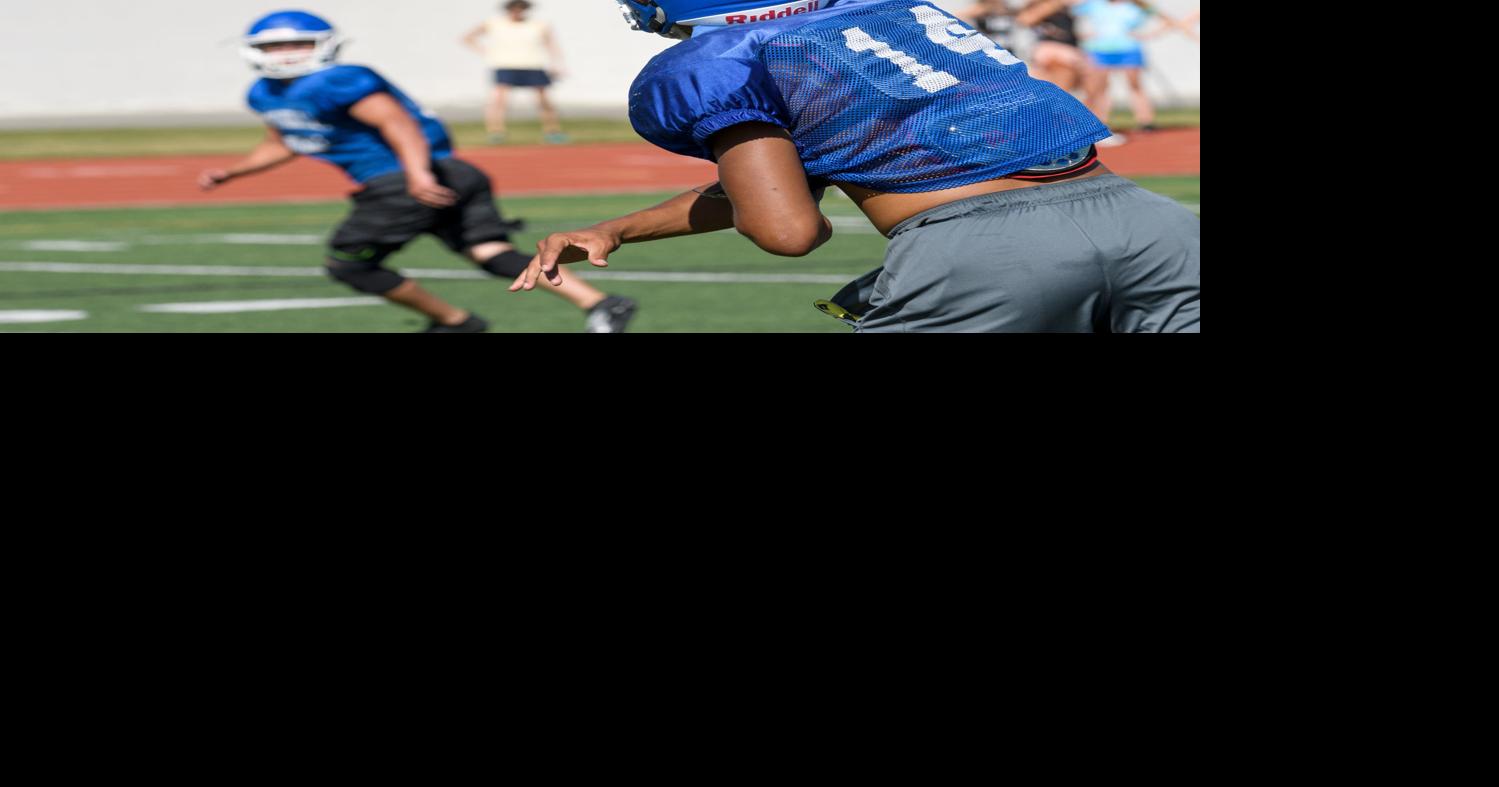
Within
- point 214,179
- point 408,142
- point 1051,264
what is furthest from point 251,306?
point 1051,264

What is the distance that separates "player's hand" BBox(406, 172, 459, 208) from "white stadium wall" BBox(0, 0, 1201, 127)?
23.3m

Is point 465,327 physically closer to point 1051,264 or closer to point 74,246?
point 1051,264

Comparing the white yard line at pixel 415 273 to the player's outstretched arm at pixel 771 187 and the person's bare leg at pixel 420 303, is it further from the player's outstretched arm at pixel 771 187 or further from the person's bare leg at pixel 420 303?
the player's outstretched arm at pixel 771 187

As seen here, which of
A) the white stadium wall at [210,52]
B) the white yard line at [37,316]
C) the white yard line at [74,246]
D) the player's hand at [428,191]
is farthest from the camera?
the white stadium wall at [210,52]

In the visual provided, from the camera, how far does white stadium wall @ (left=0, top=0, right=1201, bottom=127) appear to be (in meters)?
30.6

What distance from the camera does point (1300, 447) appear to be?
311cm

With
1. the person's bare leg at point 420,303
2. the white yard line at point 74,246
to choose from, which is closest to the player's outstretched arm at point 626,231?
the person's bare leg at point 420,303

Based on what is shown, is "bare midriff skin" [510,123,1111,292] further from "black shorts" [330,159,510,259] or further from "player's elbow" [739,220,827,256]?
"black shorts" [330,159,510,259]

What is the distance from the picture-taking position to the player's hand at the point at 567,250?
10.3 ft

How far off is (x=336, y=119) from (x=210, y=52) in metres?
24.8

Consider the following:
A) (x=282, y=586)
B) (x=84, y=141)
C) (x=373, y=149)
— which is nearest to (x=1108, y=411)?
(x=282, y=586)

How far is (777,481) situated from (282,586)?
0.82 metres

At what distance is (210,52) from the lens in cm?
3130

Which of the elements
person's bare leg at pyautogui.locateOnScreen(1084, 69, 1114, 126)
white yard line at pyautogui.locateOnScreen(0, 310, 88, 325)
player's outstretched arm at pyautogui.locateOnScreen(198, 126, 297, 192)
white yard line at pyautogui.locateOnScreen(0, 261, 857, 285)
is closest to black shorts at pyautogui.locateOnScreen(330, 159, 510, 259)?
player's outstretched arm at pyautogui.locateOnScreen(198, 126, 297, 192)
